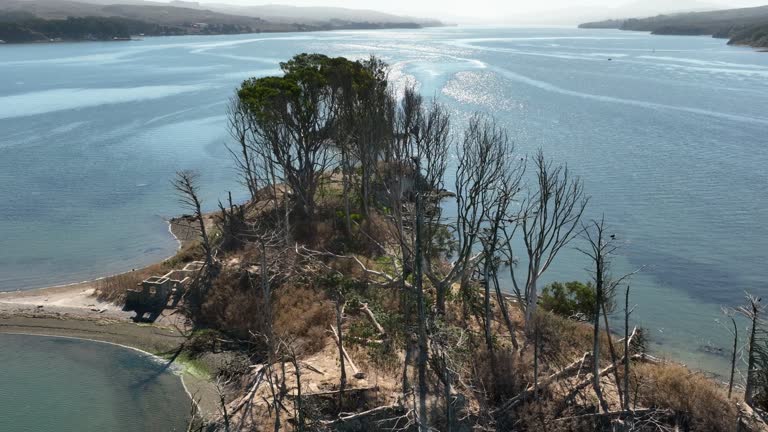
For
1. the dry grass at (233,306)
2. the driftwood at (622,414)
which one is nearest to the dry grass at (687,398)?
the driftwood at (622,414)

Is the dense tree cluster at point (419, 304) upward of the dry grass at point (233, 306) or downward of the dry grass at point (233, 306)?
upward

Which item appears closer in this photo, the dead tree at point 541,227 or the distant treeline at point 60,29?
the dead tree at point 541,227

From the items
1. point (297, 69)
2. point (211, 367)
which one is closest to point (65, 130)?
point (297, 69)

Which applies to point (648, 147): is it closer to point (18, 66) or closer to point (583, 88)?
point (583, 88)

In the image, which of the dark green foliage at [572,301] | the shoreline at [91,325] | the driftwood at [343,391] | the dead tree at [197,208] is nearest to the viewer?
the driftwood at [343,391]

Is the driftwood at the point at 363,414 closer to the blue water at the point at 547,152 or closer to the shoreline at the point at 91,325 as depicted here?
the shoreline at the point at 91,325

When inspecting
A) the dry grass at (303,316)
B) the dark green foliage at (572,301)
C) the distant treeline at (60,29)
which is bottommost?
the dark green foliage at (572,301)

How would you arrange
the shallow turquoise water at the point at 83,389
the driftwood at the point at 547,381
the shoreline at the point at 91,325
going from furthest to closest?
the shoreline at the point at 91,325 → the shallow turquoise water at the point at 83,389 → the driftwood at the point at 547,381

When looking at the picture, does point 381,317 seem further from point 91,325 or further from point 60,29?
point 60,29
